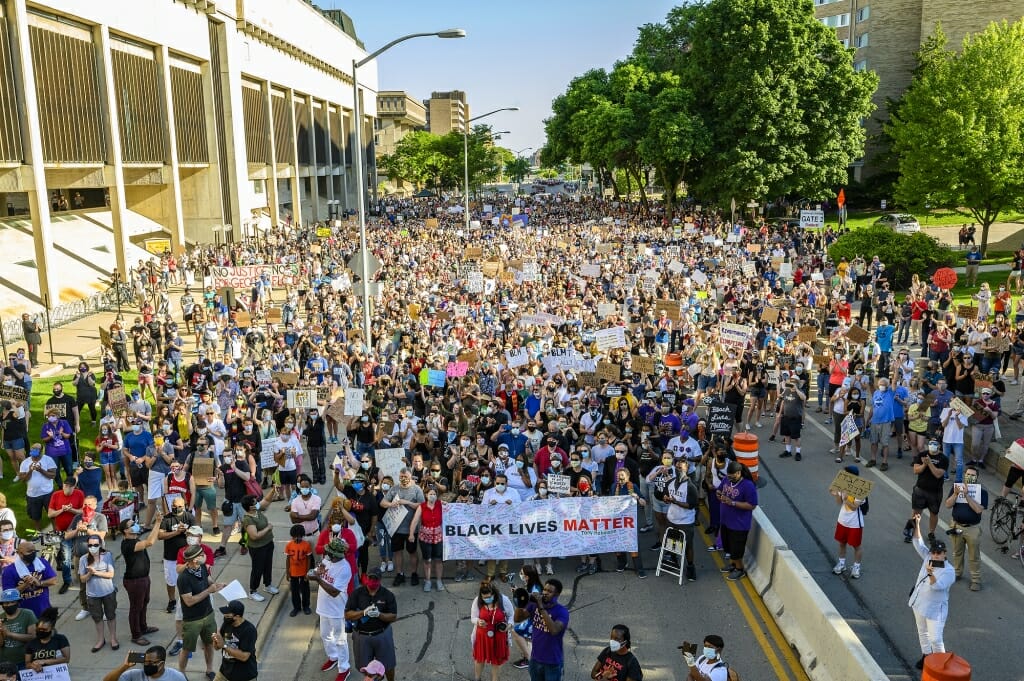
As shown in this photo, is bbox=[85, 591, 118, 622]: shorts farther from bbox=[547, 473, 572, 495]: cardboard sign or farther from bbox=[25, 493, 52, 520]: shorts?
bbox=[547, 473, 572, 495]: cardboard sign

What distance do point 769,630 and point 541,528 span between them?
322cm

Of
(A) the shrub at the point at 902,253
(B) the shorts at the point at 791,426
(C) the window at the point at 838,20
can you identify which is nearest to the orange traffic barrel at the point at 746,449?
(B) the shorts at the point at 791,426

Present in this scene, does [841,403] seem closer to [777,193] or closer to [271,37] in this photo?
[777,193]

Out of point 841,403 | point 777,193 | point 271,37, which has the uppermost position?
point 271,37

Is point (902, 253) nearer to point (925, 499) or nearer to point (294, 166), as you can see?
point (925, 499)

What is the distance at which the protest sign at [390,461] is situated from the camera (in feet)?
40.3

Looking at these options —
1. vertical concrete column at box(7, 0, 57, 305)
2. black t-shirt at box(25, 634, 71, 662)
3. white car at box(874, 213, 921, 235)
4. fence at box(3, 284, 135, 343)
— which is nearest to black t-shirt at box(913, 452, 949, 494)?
black t-shirt at box(25, 634, 71, 662)

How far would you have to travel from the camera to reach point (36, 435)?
56.4 ft

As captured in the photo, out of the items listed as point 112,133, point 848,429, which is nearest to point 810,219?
point 848,429

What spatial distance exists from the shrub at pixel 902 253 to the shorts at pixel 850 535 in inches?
1020

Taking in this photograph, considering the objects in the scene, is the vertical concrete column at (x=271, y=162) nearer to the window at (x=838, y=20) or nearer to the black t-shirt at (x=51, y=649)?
the window at (x=838, y=20)

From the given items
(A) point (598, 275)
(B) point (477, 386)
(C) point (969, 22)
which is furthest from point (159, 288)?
(C) point (969, 22)

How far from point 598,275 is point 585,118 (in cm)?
3574

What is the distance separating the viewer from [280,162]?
59.8m
